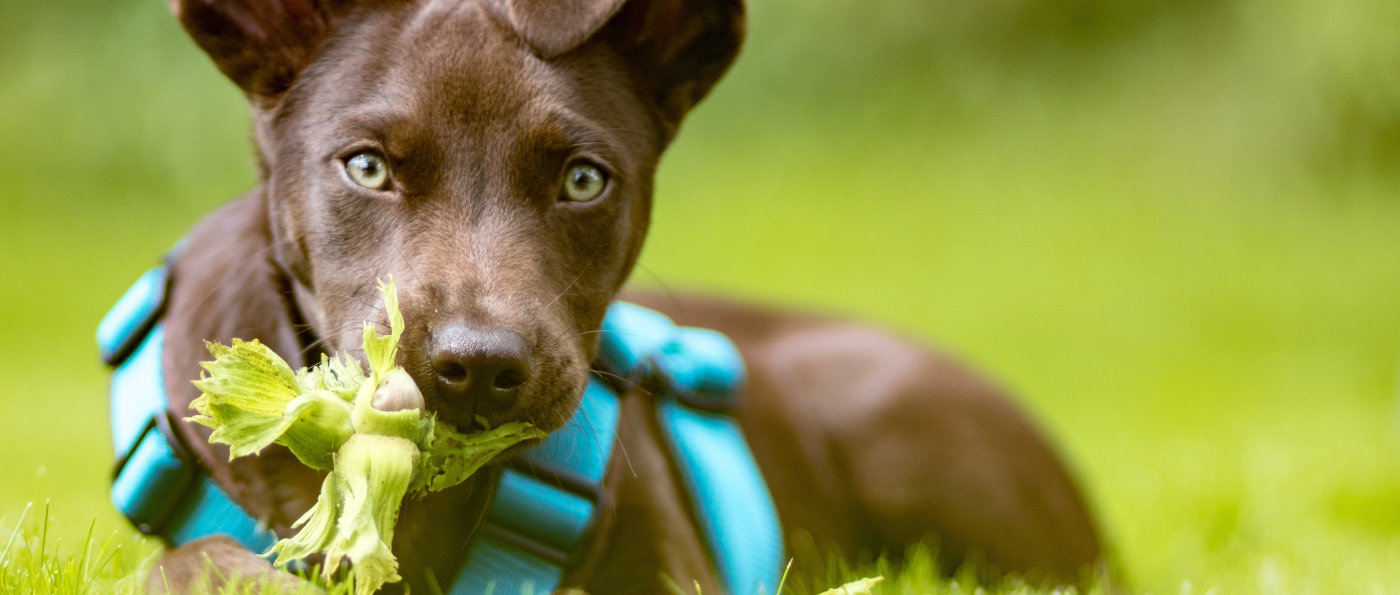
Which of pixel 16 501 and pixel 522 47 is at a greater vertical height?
pixel 522 47

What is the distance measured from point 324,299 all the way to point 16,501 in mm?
1764

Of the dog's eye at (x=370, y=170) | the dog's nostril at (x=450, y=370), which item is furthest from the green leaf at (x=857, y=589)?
the dog's eye at (x=370, y=170)

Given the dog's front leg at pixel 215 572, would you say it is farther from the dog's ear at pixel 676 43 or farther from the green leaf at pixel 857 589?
the dog's ear at pixel 676 43

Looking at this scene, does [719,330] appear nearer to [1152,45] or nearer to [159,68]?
[159,68]

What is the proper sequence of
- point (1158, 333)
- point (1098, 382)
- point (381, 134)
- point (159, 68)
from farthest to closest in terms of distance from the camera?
point (159, 68) → point (1158, 333) → point (1098, 382) → point (381, 134)

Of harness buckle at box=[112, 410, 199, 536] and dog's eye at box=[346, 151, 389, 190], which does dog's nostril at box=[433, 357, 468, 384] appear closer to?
dog's eye at box=[346, 151, 389, 190]

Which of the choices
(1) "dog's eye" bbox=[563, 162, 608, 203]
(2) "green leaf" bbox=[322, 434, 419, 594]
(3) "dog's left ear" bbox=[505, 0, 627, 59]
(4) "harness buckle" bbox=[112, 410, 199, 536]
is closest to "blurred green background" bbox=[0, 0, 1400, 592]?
(4) "harness buckle" bbox=[112, 410, 199, 536]

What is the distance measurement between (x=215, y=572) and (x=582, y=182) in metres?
0.82

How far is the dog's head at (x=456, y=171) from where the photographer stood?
6.23 ft

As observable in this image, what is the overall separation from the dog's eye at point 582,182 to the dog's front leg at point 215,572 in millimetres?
732

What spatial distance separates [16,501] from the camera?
3.37 meters

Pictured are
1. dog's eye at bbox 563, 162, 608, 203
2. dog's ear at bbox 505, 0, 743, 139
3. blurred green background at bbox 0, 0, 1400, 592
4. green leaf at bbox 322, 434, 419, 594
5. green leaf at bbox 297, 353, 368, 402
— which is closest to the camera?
green leaf at bbox 322, 434, 419, 594

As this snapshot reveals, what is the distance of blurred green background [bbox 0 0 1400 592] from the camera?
21.6ft

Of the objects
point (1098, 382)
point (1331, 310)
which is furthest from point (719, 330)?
point (1331, 310)
